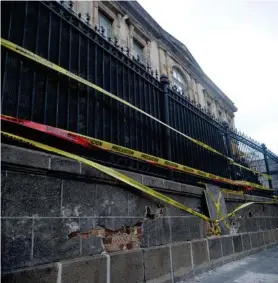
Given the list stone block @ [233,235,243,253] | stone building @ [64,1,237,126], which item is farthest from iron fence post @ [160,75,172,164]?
stone building @ [64,1,237,126]

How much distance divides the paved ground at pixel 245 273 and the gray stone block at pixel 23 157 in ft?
8.69

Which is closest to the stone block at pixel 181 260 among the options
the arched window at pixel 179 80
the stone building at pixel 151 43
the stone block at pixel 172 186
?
the stone block at pixel 172 186

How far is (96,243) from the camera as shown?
263 cm

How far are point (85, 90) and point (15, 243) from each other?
1928 millimetres

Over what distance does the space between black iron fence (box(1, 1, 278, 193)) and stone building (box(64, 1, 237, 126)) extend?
797 cm

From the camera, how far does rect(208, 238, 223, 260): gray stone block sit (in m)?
4.41

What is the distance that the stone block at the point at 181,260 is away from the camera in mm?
3479

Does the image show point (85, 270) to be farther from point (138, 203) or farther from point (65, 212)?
point (138, 203)

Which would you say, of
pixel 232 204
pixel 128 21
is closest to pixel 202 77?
pixel 128 21

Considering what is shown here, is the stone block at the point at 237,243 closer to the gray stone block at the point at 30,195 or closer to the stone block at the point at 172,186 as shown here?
the stone block at the point at 172,186

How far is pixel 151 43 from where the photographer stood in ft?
54.0

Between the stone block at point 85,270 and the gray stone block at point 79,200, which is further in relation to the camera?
the gray stone block at point 79,200

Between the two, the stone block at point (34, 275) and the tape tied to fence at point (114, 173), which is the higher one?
the tape tied to fence at point (114, 173)

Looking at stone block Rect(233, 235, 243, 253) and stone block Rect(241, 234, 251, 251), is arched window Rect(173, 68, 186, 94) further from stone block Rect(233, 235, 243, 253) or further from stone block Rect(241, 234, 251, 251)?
stone block Rect(233, 235, 243, 253)
